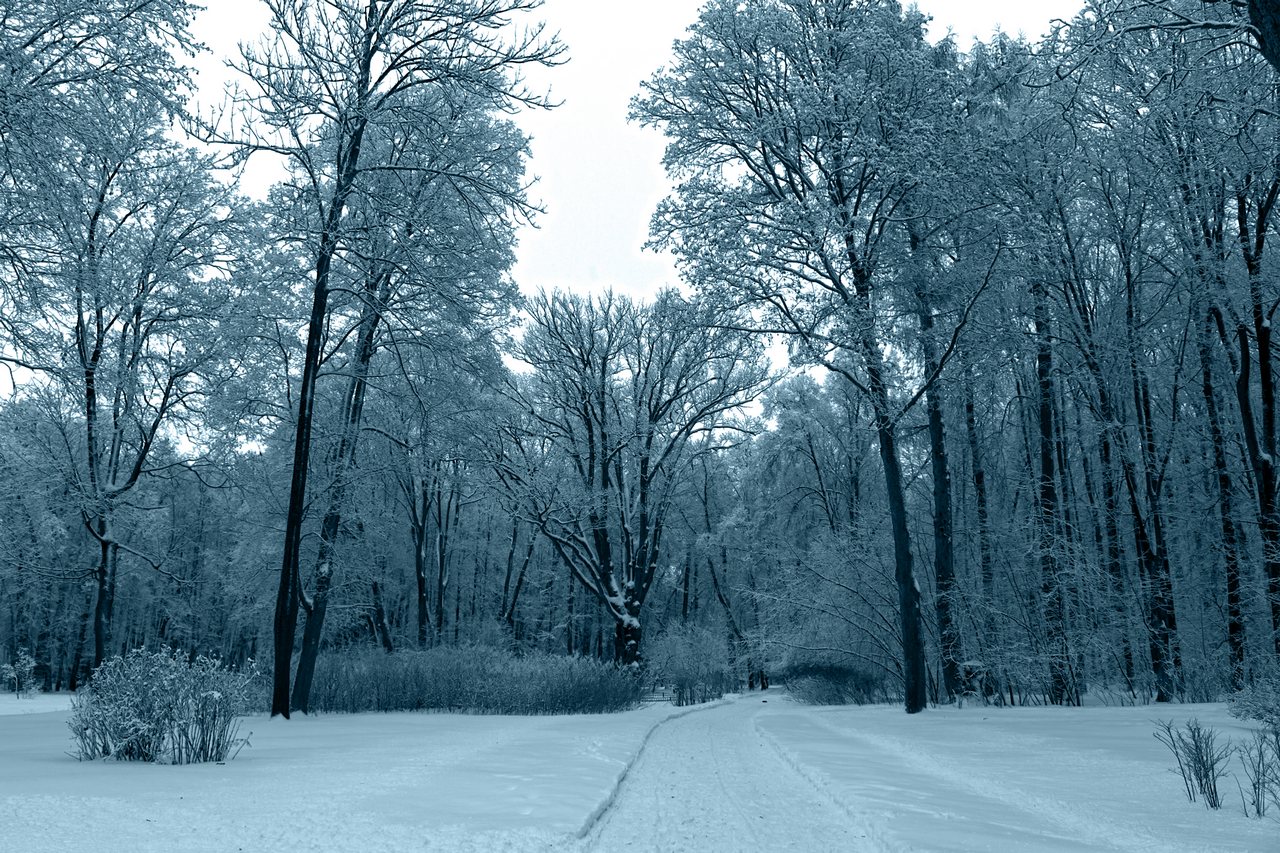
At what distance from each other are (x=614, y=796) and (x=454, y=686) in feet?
36.3

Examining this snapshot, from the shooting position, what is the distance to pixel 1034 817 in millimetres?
5328

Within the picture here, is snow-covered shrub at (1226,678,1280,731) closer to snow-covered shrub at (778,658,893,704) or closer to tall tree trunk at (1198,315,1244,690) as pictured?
tall tree trunk at (1198,315,1244,690)

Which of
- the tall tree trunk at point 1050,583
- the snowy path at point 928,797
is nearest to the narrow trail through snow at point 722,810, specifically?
the snowy path at point 928,797

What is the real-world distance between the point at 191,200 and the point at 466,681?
13.5 meters

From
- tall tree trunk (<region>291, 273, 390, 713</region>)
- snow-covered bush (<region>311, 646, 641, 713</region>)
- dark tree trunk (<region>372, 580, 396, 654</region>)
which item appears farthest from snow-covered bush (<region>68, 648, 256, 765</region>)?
dark tree trunk (<region>372, 580, 396, 654</region>)

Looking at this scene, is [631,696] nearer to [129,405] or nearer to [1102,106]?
[129,405]

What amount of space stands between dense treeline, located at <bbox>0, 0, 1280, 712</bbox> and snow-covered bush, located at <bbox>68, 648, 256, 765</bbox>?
232 inches

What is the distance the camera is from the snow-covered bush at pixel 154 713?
6598mm

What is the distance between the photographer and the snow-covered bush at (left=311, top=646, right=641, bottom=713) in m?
16.3

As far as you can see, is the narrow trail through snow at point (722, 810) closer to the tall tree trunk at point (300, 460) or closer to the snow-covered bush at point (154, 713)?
the snow-covered bush at point (154, 713)

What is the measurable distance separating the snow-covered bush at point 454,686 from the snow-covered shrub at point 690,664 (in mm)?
7265

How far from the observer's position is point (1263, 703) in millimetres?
7430

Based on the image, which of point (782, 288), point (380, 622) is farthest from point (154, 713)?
point (380, 622)

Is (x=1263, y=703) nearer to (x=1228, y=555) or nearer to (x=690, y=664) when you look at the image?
(x=1228, y=555)
